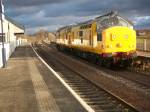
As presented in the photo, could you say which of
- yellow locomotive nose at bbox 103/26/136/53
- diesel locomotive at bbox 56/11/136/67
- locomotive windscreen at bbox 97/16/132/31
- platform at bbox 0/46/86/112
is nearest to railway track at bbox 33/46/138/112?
platform at bbox 0/46/86/112

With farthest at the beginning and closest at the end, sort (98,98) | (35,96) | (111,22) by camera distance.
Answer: (111,22)
(35,96)
(98,98)

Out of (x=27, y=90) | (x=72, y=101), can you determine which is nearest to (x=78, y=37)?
(x=27, y=90)

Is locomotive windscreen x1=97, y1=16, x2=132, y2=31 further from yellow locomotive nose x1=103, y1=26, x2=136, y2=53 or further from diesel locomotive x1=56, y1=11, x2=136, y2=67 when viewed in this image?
yellow locomotive nose x1=103, y1=26, x2=136, y2=53

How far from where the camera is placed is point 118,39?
94.6 ft

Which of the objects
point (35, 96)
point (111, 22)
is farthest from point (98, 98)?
point (111, 22)

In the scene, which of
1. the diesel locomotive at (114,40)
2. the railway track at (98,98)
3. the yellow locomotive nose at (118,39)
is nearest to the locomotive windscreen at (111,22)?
the diesel locomotive at (114,40)

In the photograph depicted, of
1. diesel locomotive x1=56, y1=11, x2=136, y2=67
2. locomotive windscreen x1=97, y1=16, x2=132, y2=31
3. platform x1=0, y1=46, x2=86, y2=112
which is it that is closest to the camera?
platform x1=0, y1=46, x2=86, y2=112

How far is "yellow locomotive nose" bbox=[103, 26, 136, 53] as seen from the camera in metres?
28.6

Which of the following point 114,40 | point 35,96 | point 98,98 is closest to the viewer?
point 98,98

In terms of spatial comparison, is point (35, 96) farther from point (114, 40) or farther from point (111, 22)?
point (111, 22)

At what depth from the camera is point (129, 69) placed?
2933 cm

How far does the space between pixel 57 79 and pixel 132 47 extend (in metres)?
8.01

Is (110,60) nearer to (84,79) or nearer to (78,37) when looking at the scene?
(84,79)

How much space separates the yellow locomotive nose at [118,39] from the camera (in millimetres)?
28562
